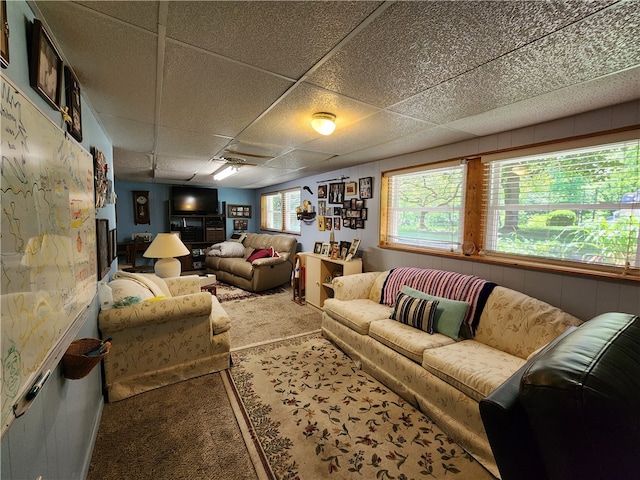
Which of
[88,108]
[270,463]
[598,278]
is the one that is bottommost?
[270,463]

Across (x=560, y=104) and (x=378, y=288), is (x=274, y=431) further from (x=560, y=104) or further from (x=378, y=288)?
(x=560, y=104)

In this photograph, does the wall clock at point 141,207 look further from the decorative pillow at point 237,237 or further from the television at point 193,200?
the decorative pillow at point 237,237

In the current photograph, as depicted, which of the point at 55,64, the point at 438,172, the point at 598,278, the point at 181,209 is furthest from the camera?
the point at 181,209

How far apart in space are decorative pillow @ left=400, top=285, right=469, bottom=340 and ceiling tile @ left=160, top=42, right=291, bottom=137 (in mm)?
2099

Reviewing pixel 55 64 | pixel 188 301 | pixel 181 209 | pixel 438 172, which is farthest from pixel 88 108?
pixel 181 209

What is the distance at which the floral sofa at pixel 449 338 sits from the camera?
5.59 feet

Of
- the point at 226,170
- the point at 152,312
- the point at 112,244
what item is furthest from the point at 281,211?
the point at 152,312

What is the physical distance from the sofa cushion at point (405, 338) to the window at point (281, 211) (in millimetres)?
3569

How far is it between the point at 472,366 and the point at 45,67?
2.65 m

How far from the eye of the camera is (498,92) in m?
1.66

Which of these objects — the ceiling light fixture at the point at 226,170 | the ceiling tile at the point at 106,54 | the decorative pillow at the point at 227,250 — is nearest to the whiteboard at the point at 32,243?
the ceiling tile at the point at 106,54

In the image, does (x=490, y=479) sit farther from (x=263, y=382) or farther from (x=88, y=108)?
(x=88, y=108)

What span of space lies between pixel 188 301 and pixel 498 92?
2.66 metres

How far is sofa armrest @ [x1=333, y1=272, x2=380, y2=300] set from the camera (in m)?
3.18
